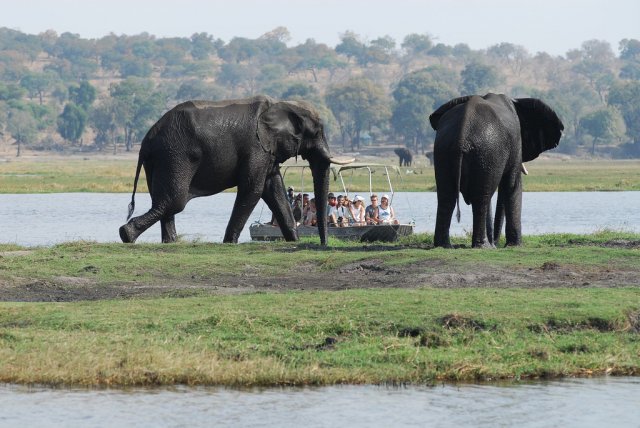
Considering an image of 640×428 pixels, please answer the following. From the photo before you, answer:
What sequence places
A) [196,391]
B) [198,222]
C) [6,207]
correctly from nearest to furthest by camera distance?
[196,391] → [198,222] → [6,207]

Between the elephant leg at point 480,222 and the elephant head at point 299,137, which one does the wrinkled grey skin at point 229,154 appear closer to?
the elephant head at point 299,137

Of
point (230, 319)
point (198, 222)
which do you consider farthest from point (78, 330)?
point (198, 222)

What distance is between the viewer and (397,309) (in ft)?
47.3

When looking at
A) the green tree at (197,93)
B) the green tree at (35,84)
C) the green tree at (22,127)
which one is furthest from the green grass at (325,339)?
the green tree at (35,84)

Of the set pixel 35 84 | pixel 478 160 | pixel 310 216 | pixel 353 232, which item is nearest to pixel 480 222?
pixel 478 160

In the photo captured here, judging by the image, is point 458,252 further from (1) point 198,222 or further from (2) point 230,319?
(1) point 198,222

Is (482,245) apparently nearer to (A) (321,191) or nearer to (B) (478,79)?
(A) (321,191)

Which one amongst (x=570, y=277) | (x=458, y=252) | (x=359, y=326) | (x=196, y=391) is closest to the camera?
(x=196, y=391)

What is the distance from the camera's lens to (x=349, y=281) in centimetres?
1772

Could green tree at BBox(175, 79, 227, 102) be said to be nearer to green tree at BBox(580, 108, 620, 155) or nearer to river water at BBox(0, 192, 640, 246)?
green tree at BBox(580, 108, 620, 155)

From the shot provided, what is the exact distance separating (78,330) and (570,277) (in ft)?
21.6

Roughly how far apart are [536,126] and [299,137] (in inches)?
154

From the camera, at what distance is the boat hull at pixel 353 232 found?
24422 mm

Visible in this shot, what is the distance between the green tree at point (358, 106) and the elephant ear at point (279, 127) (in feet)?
342
